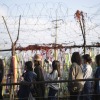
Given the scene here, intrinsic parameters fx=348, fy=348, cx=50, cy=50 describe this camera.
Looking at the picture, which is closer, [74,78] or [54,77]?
[74,78]

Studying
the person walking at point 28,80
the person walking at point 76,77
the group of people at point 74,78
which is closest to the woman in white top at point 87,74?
the group of people at point 74,78

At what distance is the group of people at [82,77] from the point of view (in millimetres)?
6785

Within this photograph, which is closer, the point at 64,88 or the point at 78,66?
the point at 78,66

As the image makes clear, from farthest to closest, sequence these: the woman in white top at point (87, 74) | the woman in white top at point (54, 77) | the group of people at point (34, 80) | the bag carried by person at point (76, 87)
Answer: the woman in white top at point (54, 77)
the woman in white top at point (87, 74)
the group of people at point (34, 80)
the bag carried by person at point (76, 87)

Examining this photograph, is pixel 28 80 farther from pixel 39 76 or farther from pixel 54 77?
pixel 54 77

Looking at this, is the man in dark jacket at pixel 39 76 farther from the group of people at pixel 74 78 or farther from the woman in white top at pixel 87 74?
the woman in white top at pixel 87 74

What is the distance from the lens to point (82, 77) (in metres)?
6.95

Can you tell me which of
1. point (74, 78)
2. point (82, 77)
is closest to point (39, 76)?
point (74, 78)

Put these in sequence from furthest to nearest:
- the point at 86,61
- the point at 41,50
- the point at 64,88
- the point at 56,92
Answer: the point at 41,50, the point at 64,88, the point at 56,92, the point at 86,61

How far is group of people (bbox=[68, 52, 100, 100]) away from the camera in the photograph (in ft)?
22.3

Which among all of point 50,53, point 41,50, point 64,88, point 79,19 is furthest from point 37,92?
point 50,53

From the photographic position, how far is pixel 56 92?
7.84 metres

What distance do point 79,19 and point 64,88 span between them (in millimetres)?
2233

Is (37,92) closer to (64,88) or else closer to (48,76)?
(48,76)
